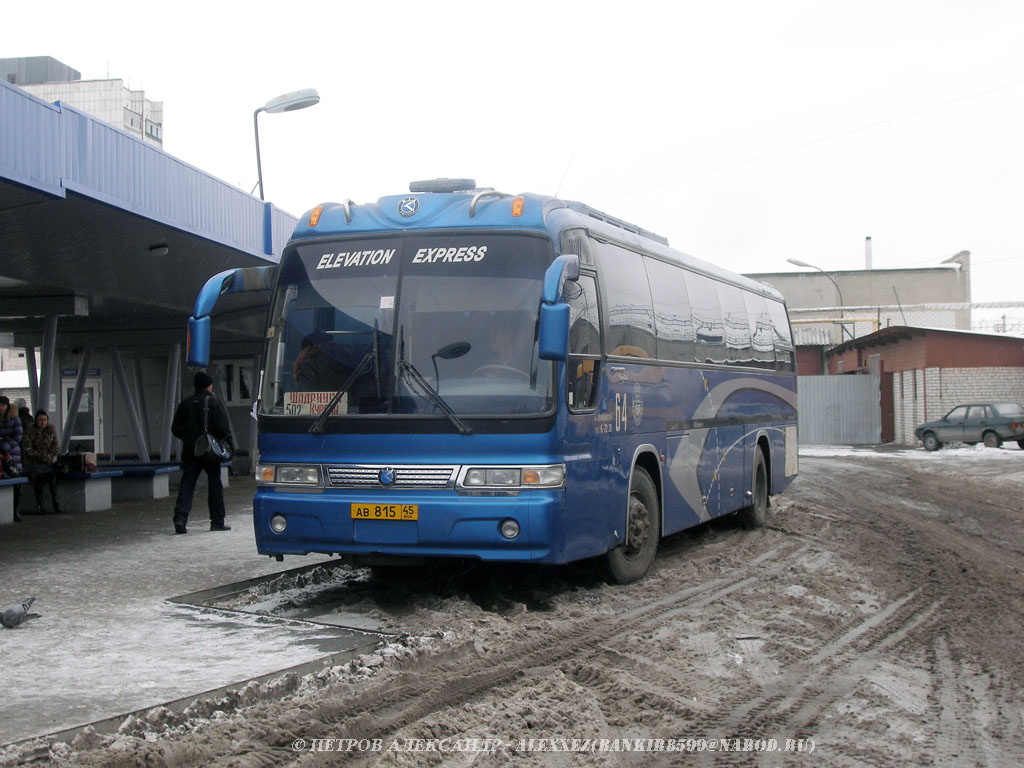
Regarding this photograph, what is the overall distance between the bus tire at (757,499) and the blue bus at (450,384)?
4.51 m

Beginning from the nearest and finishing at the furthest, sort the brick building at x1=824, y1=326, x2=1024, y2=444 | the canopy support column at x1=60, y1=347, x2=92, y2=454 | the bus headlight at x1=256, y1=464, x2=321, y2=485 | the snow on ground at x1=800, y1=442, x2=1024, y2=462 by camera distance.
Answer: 1. the bus headlight at x1=256, y1=464, x2=321, y2=485
2. the canopy support column at x1=60, y1=347, x2=92, y2=454
3. the snow on ground at x1=800, y1=442, x2=1024, y2=462
4. the brick building at x1=824, y1=326, x2=1024, y2=444

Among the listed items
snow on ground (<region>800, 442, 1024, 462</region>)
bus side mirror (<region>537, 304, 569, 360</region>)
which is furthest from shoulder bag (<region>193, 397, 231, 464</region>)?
snow on ground (<region>800, 442, 1024, 462</region>)

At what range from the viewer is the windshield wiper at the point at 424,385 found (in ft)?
27.0

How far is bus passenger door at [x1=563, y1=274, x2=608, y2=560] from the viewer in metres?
8.46

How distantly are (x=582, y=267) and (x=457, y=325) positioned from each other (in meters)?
1.26

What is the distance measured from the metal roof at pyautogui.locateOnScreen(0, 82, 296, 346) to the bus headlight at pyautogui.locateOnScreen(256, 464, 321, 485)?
4.17m

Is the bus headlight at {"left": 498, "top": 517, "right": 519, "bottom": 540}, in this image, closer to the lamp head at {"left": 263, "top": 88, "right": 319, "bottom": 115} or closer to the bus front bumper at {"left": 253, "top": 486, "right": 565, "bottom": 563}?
the bus front bumper at {"left": 253, "top": 486, "right": 565, "bottom": 563}

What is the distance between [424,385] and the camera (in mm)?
8375

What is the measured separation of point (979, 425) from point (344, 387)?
1260 inches

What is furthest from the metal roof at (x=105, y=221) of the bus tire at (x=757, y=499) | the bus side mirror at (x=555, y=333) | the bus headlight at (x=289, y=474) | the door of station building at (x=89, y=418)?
the door of station building at (x=89, y=418)

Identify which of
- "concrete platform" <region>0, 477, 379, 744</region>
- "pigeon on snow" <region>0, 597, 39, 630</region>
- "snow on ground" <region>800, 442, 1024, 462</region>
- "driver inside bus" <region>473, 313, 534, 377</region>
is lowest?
"snow on ground" <region>800, 442, 1024, 462</region>

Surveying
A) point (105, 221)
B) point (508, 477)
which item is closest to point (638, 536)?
point (508, 477)

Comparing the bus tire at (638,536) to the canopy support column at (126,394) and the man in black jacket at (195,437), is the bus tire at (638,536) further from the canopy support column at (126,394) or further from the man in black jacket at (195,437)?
the canopy support column at (126,394)

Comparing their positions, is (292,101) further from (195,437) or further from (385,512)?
(385,512)
